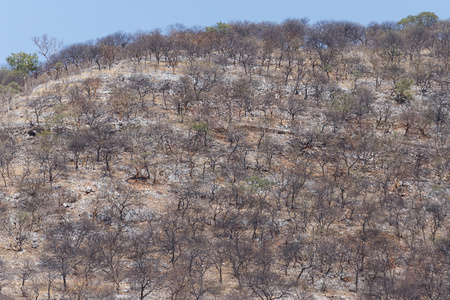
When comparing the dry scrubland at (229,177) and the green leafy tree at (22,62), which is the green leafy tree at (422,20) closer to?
the dry scrubland at (229,177)

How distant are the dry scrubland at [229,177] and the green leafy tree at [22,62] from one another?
24.4 ft

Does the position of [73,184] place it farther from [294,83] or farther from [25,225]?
[294,83]

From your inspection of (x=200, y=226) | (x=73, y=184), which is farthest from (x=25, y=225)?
(x=200, y=226)


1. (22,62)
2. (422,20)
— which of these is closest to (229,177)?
(22,62)

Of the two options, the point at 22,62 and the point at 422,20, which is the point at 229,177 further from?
the point at 422,20

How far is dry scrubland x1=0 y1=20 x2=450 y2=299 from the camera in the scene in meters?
37.1

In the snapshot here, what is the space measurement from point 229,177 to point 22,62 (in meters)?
54.8

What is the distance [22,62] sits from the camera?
278 feet

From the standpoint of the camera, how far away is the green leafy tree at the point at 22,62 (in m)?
84.6

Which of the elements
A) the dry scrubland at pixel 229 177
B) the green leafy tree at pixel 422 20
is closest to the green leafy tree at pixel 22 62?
the dry scrubland at pixel 229 177

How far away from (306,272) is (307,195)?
1057 cm

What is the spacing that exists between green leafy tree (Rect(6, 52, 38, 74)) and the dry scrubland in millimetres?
7437

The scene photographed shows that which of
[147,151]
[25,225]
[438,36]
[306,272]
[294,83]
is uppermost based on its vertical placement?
[438,36]

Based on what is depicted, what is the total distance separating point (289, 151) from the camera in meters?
55.4
